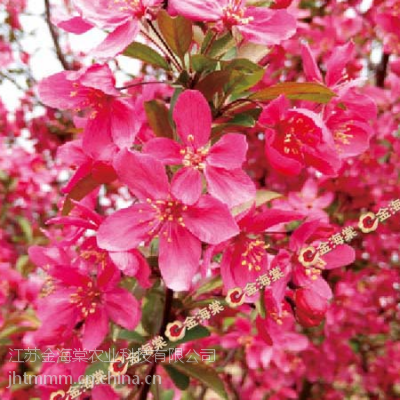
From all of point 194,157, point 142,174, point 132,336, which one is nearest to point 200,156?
point 194,157

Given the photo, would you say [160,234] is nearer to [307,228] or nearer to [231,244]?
[231,244]

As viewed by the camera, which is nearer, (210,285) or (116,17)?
(116,17)

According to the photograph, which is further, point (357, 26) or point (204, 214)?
point (357, 26)

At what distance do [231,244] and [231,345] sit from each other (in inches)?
40.7

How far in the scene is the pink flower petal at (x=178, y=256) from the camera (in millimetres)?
1020

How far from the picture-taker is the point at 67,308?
121 cm

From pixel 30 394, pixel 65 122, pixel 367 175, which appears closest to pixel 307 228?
pixel 367 175

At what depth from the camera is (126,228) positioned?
3.44ft

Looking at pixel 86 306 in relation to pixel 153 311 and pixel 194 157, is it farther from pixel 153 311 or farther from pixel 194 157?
pixel 194 157

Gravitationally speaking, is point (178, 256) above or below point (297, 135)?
below

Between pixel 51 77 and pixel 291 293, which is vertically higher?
pixel 51 77

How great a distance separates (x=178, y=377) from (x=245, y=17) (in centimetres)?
96

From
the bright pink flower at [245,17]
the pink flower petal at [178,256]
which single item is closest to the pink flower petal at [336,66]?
the bright pink flower at [245,17]

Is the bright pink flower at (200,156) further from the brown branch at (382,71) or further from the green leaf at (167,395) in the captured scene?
Result: the brown branch at (382,71)
